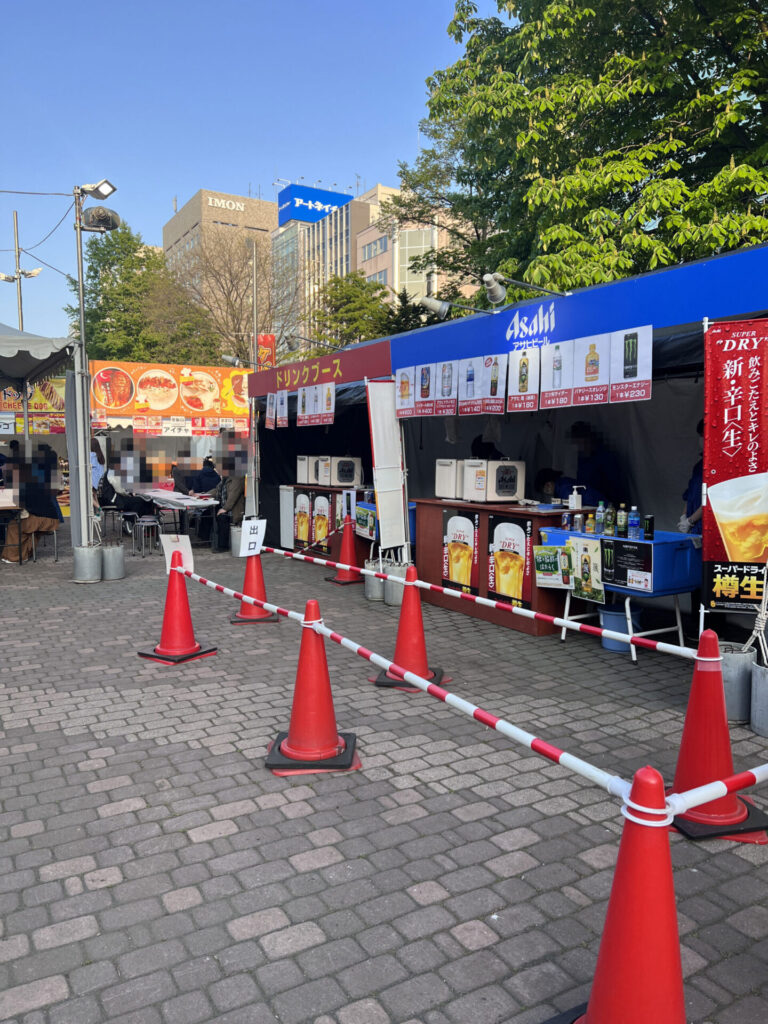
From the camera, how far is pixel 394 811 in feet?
12.8

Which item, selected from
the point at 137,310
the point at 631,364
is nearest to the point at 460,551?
the point at 631,364

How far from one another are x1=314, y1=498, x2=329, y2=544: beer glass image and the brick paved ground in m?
5.68

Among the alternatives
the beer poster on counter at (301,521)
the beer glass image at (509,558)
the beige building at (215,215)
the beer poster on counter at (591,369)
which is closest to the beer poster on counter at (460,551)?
the beer glass image at (509,558)

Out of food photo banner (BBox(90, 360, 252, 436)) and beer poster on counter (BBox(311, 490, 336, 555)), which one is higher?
food photo banner (BBox(90, 360, 252, 436))

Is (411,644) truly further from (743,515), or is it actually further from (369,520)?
(369,520)

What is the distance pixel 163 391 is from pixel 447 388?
48.9 feet

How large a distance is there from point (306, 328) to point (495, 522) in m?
36.8

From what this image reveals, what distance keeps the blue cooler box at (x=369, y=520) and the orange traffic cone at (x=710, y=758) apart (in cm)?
643

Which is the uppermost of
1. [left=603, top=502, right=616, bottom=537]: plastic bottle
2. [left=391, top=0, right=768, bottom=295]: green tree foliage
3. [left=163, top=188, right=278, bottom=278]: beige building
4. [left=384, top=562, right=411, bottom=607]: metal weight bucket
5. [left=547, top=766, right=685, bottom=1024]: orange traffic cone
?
[left=163, top=188, right=278, bottom=278]: beige building

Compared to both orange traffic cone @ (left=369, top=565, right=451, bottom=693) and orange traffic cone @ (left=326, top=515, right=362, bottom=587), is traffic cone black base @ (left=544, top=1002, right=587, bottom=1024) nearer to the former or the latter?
orange traffic cone @ (left=369, top=565, right=451, bottom=693)

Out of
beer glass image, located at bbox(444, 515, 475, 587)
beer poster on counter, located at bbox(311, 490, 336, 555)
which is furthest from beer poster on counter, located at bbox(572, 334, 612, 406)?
beer poster on counter, located at bbox(311, 490, 336, 555)

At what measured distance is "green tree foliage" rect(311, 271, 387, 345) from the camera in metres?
31.9

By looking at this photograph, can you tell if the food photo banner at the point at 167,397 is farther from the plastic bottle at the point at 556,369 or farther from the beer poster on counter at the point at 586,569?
the beer poster on counter at the point at 586,569

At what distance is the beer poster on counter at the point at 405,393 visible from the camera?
907 cm
